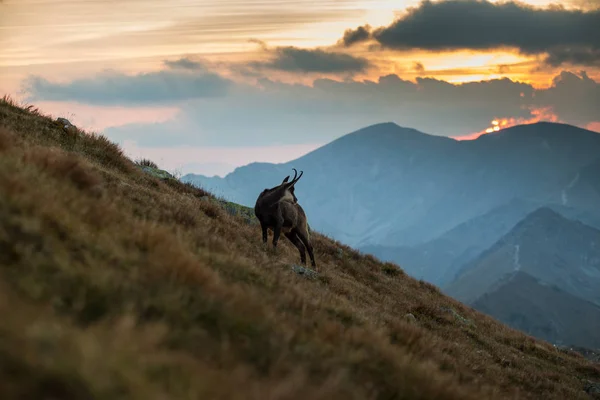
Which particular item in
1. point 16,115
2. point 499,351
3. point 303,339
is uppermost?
point 16,115

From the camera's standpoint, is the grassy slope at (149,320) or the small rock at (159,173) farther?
the small rock at (159,173)

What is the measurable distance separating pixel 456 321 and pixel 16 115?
15.3m

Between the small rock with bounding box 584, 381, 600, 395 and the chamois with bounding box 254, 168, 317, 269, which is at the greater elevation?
the chamois with bounding box 254, 168, 317, 269

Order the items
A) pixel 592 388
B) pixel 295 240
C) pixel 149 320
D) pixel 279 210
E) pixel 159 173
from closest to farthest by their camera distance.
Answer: pixel 149 320 < pixel 279 210 < pixel 295 240 < pixel 592 388 < pixel 159 173

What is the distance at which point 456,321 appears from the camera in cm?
1939

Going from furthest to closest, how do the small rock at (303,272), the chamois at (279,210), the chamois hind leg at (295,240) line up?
the chamois hind leg at (295,240) < the chamois at (279,210) < the small rock at (303,272)

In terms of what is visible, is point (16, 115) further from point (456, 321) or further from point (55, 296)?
point (456, 321)

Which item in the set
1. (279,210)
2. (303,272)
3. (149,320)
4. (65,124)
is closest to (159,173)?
(65,124)

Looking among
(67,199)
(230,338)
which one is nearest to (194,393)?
(230,338)

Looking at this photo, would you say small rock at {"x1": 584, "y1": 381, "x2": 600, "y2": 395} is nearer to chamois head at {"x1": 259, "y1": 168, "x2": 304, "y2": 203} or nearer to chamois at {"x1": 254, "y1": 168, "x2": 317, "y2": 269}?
chamois at {"x1": 254, "y1": 168, "x2": 317, "y2": 269}

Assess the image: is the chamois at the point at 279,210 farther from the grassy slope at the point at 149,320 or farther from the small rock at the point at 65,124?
the small rock at the point at 65,124

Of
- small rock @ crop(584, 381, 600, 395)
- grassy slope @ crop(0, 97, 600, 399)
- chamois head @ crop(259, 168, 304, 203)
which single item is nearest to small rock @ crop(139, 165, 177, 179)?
chamois head @ crop(259, 168, 304, 203)

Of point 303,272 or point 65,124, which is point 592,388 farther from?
point 65,124

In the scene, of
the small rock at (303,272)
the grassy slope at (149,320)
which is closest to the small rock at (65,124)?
the grassy slope at (149,320)
